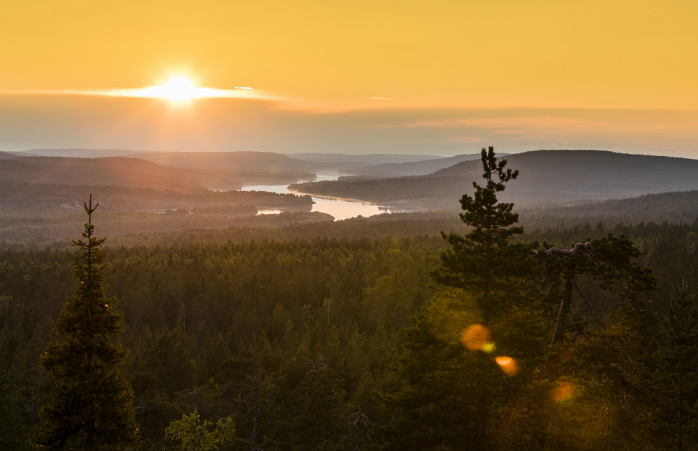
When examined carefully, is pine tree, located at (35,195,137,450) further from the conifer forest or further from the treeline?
the treeline

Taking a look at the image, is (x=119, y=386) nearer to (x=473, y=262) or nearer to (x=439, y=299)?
(x=439, y=299)

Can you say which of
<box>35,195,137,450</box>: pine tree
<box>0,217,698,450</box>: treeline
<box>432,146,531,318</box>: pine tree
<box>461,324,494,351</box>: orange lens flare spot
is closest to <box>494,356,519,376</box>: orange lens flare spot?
<box>0,217,698,450</box>: treeline

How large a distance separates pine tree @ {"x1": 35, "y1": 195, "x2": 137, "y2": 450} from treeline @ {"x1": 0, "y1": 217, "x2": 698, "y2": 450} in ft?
4.89

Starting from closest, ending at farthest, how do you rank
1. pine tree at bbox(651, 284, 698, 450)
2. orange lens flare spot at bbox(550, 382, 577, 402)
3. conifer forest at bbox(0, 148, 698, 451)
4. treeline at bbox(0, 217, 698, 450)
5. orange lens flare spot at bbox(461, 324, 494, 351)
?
conifer forest at bbox(0, 148, 698, 451), orange lens flare spot at bbox(550, 382, 577, 402), orange lens flare spot at bbox(461, 324, 494, 351), treeline at bbox(0, 217, 698, 450), pine tree at bbox(651, 284, 698, 450)

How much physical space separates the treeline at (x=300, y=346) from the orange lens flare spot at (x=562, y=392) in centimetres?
32

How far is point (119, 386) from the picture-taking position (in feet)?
75.4

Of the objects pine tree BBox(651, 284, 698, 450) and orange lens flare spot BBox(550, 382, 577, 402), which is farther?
pine tree BBox(651, 284, 698, 450)

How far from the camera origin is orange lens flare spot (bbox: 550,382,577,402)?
20.6m

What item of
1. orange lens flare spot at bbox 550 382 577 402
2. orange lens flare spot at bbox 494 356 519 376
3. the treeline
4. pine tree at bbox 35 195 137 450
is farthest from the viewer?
pine tree at bbox 35 195 137 450

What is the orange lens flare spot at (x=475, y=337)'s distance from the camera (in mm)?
21828

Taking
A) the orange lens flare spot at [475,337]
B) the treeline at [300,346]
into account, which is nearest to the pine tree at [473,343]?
the orange lens flare spot at [475,337]

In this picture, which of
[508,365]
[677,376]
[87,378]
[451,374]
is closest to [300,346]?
[677,376]

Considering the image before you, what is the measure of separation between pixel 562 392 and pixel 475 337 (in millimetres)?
3696

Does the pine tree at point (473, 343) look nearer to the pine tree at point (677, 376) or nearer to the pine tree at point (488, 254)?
the pine tree at point (488, 254)
